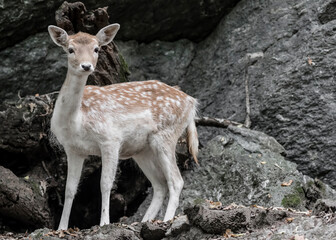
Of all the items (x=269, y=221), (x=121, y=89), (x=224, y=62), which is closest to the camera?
(x=269, y=221)

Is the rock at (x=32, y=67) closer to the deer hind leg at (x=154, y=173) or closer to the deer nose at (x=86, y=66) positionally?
the deer hind leg at (x=154, y=173)

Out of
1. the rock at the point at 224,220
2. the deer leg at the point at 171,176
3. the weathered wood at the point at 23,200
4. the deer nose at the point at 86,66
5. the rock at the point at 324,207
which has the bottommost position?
the weathered wood at the point at 23,200

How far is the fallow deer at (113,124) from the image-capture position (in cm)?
686

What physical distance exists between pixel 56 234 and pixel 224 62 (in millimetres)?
4975

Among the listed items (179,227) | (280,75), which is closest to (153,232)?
(179,227)

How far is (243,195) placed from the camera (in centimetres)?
805

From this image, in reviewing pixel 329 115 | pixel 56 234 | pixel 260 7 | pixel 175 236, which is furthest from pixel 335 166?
pixel 56 234

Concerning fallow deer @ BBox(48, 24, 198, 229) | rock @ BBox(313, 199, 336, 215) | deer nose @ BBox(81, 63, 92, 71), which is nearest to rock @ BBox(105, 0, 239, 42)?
fallow deer @ BBox(48, 24, 198, 229)

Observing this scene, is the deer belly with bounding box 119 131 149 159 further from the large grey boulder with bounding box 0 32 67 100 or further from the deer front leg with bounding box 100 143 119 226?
the large grey boulder with bounding box 0 32 67 100

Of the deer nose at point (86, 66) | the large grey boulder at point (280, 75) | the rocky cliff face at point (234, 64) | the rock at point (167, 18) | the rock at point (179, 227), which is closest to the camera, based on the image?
the rock at point (179, 227)

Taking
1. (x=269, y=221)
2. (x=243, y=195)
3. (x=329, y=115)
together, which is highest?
(x=269, y=221)

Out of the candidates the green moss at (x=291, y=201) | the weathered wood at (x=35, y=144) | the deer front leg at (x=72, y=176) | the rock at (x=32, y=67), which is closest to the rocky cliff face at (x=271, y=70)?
the green moss at (x=291, y=201)

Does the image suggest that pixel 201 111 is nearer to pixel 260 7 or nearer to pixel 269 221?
pixel 260 7

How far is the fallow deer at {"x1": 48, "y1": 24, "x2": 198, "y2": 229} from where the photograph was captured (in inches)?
270
